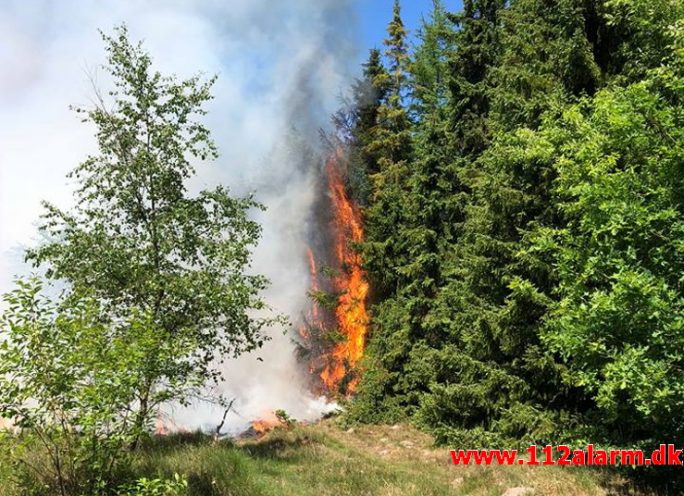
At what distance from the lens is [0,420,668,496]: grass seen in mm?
9336

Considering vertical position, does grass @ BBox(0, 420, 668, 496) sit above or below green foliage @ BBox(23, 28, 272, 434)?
below

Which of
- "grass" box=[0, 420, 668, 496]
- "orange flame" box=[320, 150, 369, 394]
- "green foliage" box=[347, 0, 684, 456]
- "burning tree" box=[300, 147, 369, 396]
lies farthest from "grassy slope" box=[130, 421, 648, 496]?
"orange flame" box=[320, 150, 369, 394]

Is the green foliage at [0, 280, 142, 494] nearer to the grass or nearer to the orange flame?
the grass

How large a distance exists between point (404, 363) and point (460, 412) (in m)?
6.06

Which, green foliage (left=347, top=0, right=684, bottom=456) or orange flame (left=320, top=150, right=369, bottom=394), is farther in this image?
orange flame (left=320, top=150, right=369, bottom=394)

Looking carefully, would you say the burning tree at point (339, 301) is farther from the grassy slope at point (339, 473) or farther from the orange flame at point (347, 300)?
the grassy slope at point (339, 473)

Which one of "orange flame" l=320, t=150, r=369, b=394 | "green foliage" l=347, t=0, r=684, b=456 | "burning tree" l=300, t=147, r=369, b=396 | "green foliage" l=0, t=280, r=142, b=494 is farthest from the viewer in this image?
"burning tree" l=300, t=147, r=369, b=396

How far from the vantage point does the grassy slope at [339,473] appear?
9.44 metres

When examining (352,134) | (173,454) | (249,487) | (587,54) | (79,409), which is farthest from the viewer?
(352,134)

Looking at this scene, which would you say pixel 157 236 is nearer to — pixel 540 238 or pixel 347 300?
pixel 540 238

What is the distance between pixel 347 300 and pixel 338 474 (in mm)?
15756

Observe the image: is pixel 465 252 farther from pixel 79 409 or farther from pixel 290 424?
pixel 79 409

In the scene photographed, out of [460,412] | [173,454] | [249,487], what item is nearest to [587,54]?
[460,412]

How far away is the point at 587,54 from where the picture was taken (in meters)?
12.5
